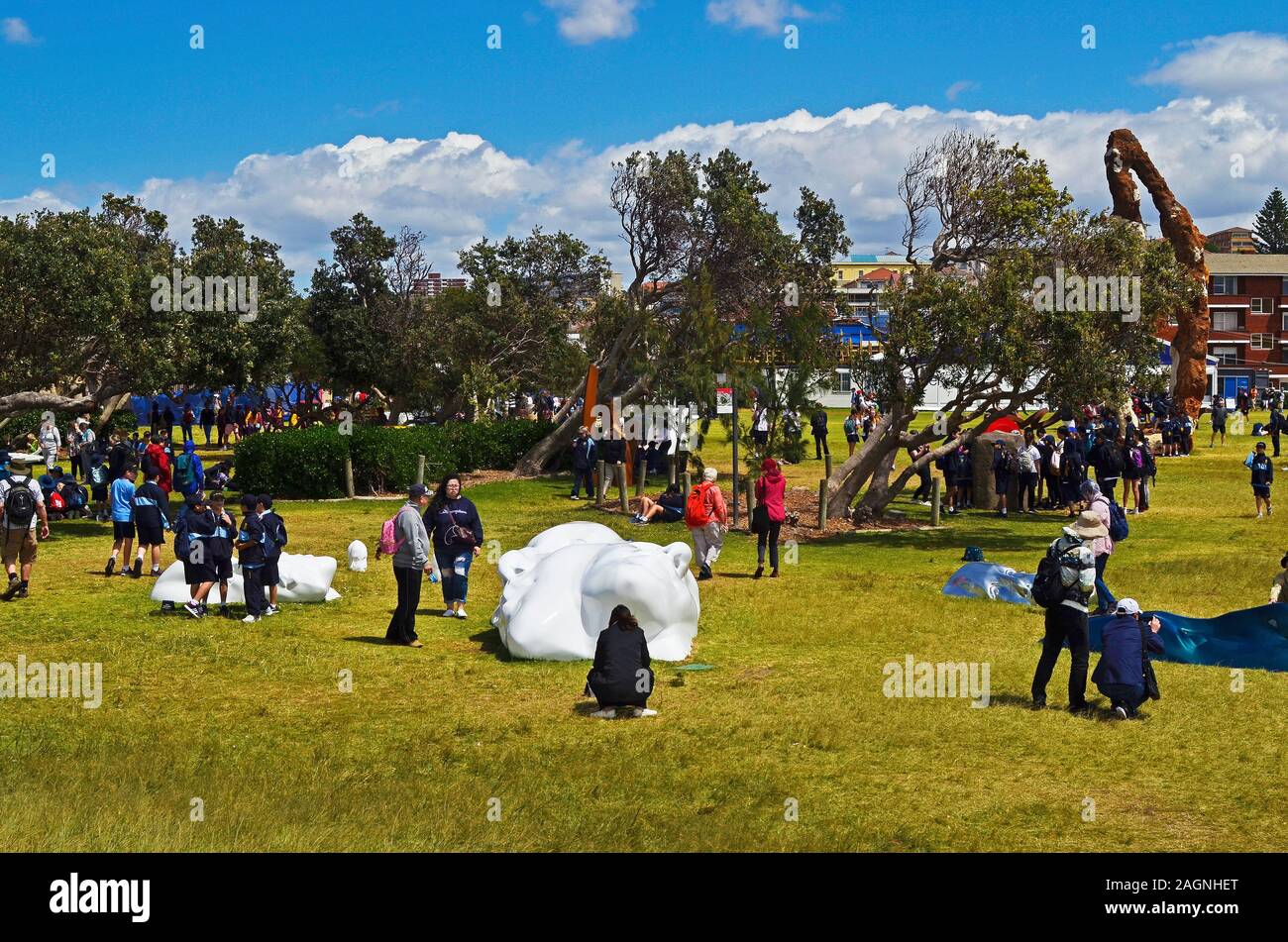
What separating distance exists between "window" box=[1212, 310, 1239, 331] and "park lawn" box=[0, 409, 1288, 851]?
84.1 metres

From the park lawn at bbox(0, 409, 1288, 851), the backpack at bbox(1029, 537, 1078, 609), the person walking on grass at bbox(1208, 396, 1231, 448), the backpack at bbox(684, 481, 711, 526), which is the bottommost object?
the park lawn at bbox(0, 409, 1288, 851)

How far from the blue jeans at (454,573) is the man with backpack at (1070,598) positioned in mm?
7973

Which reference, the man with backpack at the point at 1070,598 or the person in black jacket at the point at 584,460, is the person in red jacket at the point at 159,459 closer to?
the person in black jacket at the point at 584,460

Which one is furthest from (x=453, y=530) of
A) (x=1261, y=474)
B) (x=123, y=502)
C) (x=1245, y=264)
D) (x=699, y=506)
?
(x=1245, y=264)

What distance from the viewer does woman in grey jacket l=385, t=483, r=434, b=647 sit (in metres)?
16.0

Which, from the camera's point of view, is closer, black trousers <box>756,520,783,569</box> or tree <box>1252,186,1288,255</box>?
black trousers <box>756,520,783,569</box>

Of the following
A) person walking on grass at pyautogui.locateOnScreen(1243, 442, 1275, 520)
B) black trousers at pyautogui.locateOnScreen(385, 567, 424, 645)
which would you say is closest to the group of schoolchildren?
black trousers at pyautogui.locateOnScreen(385, 567, 424, 645)

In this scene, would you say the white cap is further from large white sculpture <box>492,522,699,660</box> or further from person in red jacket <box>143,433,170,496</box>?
person in red jacket <box>143,433,170,496</box>

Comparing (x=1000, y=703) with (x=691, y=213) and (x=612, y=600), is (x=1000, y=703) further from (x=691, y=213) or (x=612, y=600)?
(x=691, y=213)

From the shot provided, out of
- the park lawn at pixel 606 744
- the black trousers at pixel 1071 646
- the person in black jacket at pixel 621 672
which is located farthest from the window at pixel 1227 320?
the person in black jacket at pixel 621 672

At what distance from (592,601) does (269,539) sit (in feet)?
14.9

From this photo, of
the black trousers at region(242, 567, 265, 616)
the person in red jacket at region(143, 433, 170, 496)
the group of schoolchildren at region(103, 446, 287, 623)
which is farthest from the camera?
the person in red jacket at region(143, 433, 170, 496)

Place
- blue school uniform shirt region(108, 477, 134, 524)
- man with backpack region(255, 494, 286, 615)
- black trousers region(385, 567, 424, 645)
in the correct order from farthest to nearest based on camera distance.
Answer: blue school uniform shirt region(108, 477, 134, 524) < man with backpack region(255, 494, 286, 615) < black trousers region(385, 567, 424, 645)

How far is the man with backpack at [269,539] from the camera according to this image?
17.0 m
